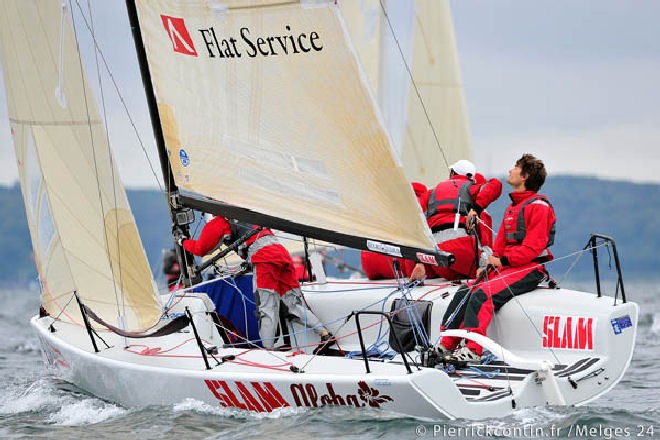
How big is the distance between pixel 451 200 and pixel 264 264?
1551 millimetres

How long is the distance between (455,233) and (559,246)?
234 feet

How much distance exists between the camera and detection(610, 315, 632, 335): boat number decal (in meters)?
7.75

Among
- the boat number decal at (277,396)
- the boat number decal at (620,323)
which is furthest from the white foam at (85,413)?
the boat number decal at (620,323)

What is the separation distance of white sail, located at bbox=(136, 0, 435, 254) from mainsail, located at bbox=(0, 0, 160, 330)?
0.87 meters

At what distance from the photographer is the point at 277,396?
7.01 m

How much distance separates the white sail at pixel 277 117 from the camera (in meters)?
7.23

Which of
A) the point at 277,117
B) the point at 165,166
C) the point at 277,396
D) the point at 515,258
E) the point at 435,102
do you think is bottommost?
the point at 277,396

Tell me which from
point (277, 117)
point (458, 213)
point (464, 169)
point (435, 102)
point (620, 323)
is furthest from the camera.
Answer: point (435, 102)

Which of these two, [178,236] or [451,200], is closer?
[178,236]

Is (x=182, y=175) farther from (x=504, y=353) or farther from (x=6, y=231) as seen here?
(x=6, y=231)

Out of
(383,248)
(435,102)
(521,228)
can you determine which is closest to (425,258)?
(383,248)

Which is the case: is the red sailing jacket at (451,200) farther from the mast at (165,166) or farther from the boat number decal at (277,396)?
the boat number decal at (277,396)

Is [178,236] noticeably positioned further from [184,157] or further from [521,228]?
[521,228]

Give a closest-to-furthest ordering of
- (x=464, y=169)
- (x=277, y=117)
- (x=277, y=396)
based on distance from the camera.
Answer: (x=277, y=396), (x=277, y=117), (x=464, y=169)
